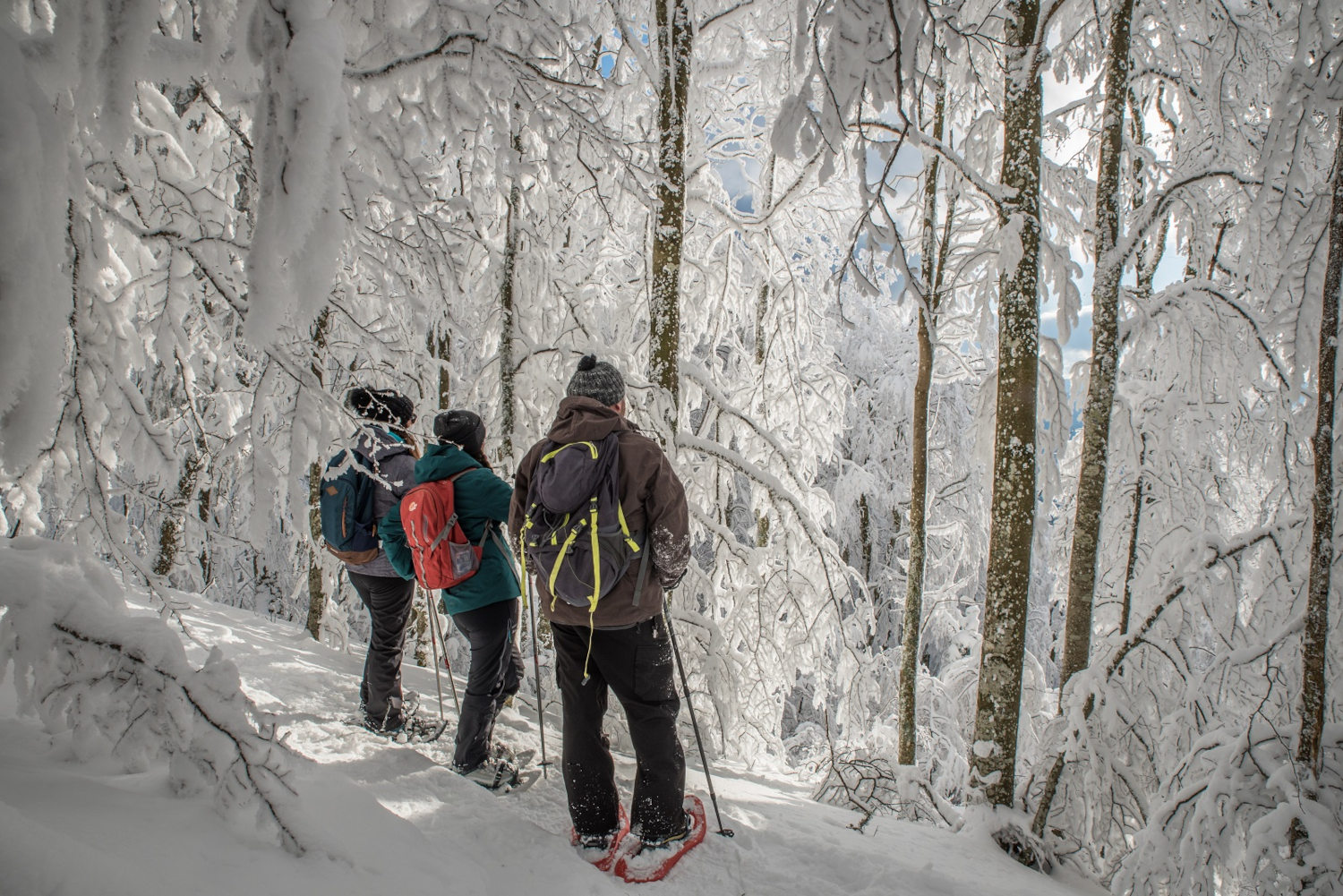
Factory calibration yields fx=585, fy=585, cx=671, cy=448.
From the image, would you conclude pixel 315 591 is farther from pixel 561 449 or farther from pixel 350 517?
pixel 561 449

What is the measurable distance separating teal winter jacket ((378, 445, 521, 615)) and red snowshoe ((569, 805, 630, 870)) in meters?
1.14

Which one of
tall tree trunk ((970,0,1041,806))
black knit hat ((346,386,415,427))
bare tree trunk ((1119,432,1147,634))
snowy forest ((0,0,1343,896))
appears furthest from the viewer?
bare tree trunk ((1119,432,1147,634))

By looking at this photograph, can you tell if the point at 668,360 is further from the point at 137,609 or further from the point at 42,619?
the point at 137,609

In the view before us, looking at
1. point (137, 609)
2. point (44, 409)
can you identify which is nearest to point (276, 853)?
point (44, 409)

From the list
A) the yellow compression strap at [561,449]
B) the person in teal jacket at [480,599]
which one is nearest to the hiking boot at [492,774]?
the person in teal jacket at [480,599]

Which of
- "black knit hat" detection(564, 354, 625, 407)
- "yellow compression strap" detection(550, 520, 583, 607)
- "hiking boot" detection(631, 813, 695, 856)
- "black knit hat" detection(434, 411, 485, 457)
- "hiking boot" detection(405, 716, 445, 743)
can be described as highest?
"black knit hat" detection(564, 354, 625, 407)

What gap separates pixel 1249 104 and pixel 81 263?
736 cm

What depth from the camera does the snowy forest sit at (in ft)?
4.44

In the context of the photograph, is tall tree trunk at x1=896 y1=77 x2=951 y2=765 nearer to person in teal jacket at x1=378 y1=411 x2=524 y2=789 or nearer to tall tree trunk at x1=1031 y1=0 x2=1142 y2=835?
tall tree trunk at x1=1031 y1=0 x2=1142 y2=835

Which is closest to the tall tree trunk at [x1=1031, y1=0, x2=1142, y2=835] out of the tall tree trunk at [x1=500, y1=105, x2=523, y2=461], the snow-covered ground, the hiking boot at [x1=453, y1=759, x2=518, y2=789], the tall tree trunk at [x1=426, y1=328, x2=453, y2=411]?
the snow-covered ground

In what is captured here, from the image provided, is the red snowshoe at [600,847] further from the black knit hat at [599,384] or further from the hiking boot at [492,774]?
the black knit hat at [599,384]

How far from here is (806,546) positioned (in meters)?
4.59

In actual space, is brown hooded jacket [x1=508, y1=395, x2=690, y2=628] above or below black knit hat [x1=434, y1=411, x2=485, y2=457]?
below

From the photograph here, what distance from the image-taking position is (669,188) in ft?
12.7
